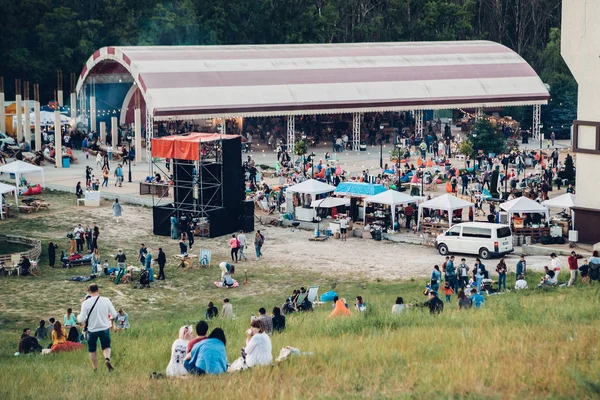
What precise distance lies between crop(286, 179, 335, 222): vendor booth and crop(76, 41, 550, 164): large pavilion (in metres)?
15.9

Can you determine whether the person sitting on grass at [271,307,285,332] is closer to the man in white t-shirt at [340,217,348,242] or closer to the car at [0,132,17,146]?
the man in white t-shirt at [340,217,348,242]

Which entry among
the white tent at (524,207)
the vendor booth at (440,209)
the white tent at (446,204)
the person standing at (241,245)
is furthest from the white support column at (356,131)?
the person standing at (241,245)

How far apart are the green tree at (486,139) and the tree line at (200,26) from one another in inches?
678

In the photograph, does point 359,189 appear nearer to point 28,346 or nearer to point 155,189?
point 155,189

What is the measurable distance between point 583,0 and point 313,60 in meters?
30.7

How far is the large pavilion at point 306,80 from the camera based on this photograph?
2440 inches

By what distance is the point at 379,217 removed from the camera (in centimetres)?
4362

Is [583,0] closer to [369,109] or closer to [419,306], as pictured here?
[419,306]

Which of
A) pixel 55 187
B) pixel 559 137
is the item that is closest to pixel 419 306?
pixel 55 187

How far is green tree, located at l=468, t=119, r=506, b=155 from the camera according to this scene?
198 feet

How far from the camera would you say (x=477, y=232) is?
1505 inches

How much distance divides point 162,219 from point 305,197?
6.30 metres

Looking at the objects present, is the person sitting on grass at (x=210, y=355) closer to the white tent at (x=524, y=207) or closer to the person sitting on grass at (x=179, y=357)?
the person sitting on grass at (x=179, y=357)

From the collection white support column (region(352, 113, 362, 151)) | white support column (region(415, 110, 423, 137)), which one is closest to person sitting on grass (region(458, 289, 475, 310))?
white support column (region(352, 113, 362, 151))
